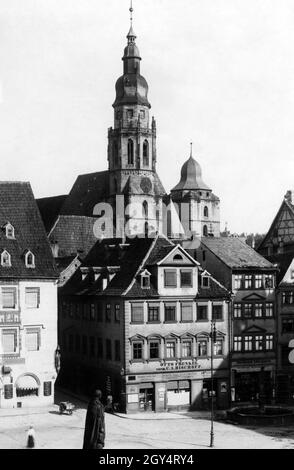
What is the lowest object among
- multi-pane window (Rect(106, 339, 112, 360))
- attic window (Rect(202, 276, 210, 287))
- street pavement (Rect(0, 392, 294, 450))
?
street pavement (Rect(0, 392, 294, 450))

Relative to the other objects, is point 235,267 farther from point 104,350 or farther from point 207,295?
point 104,350

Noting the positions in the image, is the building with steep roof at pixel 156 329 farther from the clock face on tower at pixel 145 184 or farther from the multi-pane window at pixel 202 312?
the clock face on tower at pixel 145 184

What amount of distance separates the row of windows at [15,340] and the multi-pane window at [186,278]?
1294cm

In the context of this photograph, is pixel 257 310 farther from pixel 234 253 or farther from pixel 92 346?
pixel 92 346

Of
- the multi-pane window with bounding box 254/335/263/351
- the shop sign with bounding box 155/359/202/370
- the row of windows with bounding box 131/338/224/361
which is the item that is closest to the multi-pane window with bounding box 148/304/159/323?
the row of windows with bounding box 131/338/224/361

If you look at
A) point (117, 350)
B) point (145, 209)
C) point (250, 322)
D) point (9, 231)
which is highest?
point (145, 209)

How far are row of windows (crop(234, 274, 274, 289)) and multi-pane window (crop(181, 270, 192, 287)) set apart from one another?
5.44 metres

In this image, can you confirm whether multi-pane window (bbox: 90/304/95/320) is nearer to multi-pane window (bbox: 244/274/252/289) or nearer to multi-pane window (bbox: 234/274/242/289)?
multi-pane window (bbox: 234/274/242/289)

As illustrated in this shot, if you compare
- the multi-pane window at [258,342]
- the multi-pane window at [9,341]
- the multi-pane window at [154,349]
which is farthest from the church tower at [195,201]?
the multi-pane window at [9,341]

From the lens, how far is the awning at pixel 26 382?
64.7 m

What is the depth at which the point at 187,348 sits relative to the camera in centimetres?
6906

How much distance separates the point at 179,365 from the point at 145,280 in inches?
307

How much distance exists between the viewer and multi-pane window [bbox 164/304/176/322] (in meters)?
68.4

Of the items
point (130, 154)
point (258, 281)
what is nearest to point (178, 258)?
point (258, 281)
